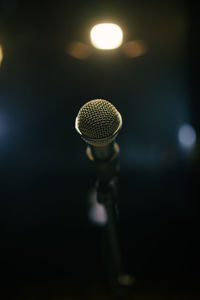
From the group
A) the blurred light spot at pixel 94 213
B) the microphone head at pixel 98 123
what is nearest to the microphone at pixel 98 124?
the microphone head at pixel 98 123

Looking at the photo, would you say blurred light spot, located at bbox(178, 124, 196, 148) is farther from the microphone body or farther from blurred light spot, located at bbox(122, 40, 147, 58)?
the microphone body

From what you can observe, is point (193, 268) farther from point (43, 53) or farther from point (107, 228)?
point (43, 53)

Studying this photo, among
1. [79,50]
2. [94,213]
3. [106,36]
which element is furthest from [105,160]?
[94,213]

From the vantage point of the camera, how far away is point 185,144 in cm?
310

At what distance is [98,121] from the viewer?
738 millimetres

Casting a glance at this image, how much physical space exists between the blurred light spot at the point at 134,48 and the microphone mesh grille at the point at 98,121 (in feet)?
5.94

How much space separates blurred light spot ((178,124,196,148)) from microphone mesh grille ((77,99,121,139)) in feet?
7.95

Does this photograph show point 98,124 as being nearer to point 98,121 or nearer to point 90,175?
point 98,121

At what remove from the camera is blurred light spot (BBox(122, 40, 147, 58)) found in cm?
240

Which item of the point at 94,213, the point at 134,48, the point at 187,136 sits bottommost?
the point at 94,213

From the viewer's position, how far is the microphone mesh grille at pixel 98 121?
0.73m

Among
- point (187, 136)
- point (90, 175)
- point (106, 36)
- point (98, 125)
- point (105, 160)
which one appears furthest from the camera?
point (90, 175)

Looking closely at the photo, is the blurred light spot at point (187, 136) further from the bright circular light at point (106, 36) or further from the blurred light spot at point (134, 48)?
the bright circular light at point (106, 36)

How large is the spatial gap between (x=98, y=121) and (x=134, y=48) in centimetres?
192
